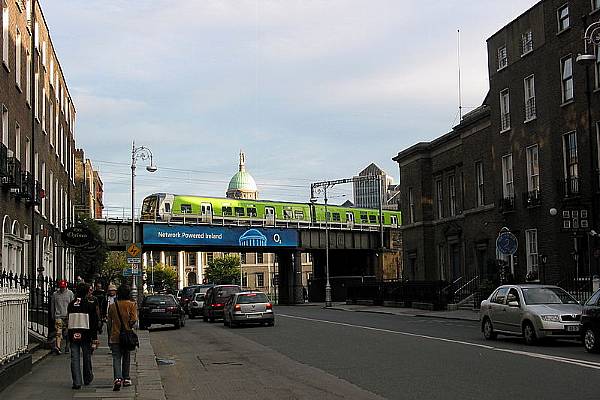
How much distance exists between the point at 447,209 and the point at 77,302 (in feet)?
125

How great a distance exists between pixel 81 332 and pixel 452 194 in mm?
37769

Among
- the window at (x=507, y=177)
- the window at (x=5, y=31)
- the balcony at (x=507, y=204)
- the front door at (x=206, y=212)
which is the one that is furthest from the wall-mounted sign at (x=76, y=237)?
the front door at (x=206, y=212)

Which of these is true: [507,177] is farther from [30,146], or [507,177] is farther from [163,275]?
[163,275]

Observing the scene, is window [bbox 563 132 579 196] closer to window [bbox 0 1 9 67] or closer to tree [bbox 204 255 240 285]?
window [bbox 0 1 9 67]

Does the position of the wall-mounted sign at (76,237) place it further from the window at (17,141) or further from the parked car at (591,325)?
the parked car at (591,325)

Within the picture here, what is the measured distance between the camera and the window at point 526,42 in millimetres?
37438

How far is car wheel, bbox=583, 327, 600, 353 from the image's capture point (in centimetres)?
1739

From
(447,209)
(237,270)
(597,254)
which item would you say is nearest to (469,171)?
(447,209)

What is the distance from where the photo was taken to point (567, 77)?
34.2 m

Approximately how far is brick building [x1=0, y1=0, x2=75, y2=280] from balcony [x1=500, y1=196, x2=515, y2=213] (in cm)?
2086

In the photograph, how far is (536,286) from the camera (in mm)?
21750

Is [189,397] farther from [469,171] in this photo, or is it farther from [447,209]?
[447,209]

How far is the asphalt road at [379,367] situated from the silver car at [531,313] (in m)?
0.37

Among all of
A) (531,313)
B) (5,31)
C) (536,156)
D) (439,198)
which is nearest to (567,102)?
(536,156)
